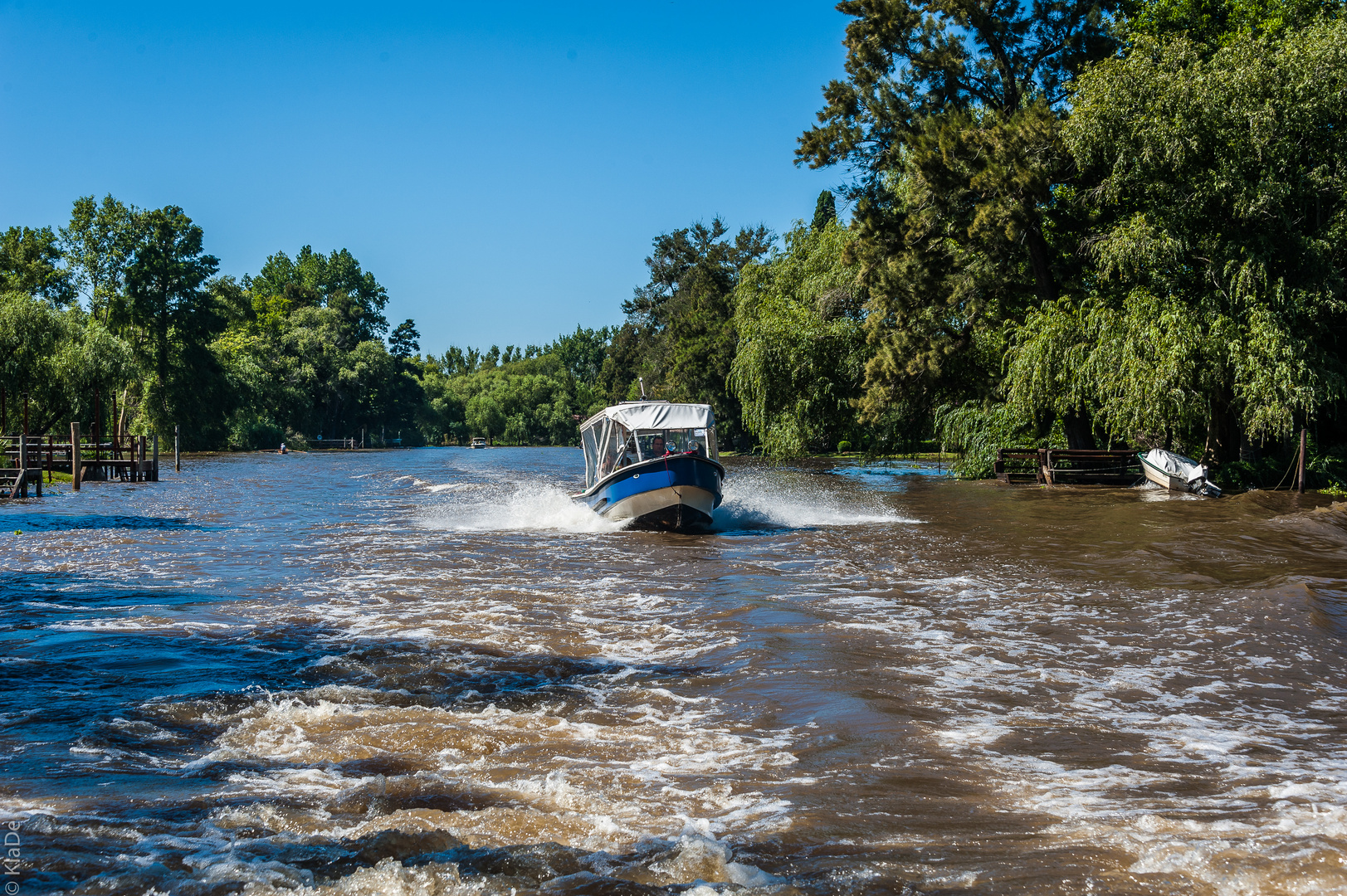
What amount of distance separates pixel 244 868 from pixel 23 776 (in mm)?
2179

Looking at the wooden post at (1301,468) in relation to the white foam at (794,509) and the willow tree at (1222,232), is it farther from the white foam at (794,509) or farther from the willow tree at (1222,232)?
the white foam at (794,509)

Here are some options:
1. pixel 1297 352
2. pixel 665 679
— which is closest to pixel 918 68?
pixel 1297 352

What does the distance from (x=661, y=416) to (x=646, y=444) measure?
3.11 ft

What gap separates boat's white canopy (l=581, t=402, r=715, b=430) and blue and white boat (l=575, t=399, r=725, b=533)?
2 centimetres

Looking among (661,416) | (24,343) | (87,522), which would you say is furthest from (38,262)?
(661,416)

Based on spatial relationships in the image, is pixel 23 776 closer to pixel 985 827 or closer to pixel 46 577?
pixel 985 827

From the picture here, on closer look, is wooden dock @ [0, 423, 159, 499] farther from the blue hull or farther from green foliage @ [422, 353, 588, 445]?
green foliage @ [422, 353, 588, 445]

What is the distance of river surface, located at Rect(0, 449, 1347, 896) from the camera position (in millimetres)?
4570

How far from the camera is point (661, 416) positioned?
20734 mm

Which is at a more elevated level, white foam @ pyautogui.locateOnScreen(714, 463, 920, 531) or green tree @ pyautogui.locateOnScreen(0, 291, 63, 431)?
green tree @ pyautogui.locateOnScreen(0, 291, 63, 431)

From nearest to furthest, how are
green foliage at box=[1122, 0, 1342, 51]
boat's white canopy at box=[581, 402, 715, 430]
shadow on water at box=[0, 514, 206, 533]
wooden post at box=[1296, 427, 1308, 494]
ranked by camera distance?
shadow on water at box=[0, 514, 206, 533], boat's white canopy at box=[581, 402, 715, 430], wooden post at box=[1296, 427, 1308, 494], green foliage at box=[1122, 0, 1342, 51]

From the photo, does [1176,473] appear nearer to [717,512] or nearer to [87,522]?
[717,512]

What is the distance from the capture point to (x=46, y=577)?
13445 millimetres

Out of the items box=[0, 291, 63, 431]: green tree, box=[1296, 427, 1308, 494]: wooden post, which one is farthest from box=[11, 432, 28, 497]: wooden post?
box=[1296, 427, 1308, 494]: wooden post
